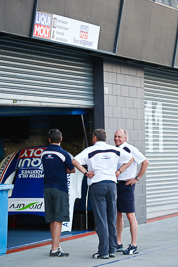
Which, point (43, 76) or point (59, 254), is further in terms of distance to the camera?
point (43, 76)

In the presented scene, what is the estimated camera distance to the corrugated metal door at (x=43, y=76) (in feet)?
31.7

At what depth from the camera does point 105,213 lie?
26.1ft

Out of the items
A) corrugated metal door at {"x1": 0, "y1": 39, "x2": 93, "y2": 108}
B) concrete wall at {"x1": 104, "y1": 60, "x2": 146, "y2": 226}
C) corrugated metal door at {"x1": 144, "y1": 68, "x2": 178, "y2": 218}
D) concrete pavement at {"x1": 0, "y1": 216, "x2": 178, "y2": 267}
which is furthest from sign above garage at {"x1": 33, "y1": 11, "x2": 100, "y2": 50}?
concrete pavement at {"x1": 0, "y1": 216, "x2": 178, "y2": 267}

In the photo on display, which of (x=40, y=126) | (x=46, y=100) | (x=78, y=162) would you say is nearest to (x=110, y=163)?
(x=78, y=162)

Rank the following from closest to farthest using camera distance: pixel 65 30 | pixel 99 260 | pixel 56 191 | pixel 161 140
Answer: pixel 99 260 < pixel 56 191 < pixel 65 30 < pixel 161 140

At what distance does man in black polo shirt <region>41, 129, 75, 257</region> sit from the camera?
8.14m

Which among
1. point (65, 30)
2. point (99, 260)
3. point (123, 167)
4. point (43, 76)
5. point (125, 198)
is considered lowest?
point (99, 260)

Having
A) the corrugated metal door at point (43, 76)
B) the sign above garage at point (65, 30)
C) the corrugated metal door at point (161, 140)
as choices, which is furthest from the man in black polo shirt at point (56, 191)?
the corrugated metal door at point (161, 140)

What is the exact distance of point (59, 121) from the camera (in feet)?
39.6

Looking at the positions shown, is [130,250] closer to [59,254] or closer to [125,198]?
[125,198]

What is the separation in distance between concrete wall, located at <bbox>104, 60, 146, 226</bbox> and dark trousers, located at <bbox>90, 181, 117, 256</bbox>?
3.40 m

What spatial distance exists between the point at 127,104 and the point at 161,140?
1.91 m

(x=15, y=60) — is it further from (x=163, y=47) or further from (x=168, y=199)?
(x=168, y=199)

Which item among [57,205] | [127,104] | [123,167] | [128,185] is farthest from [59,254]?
[127,104]
